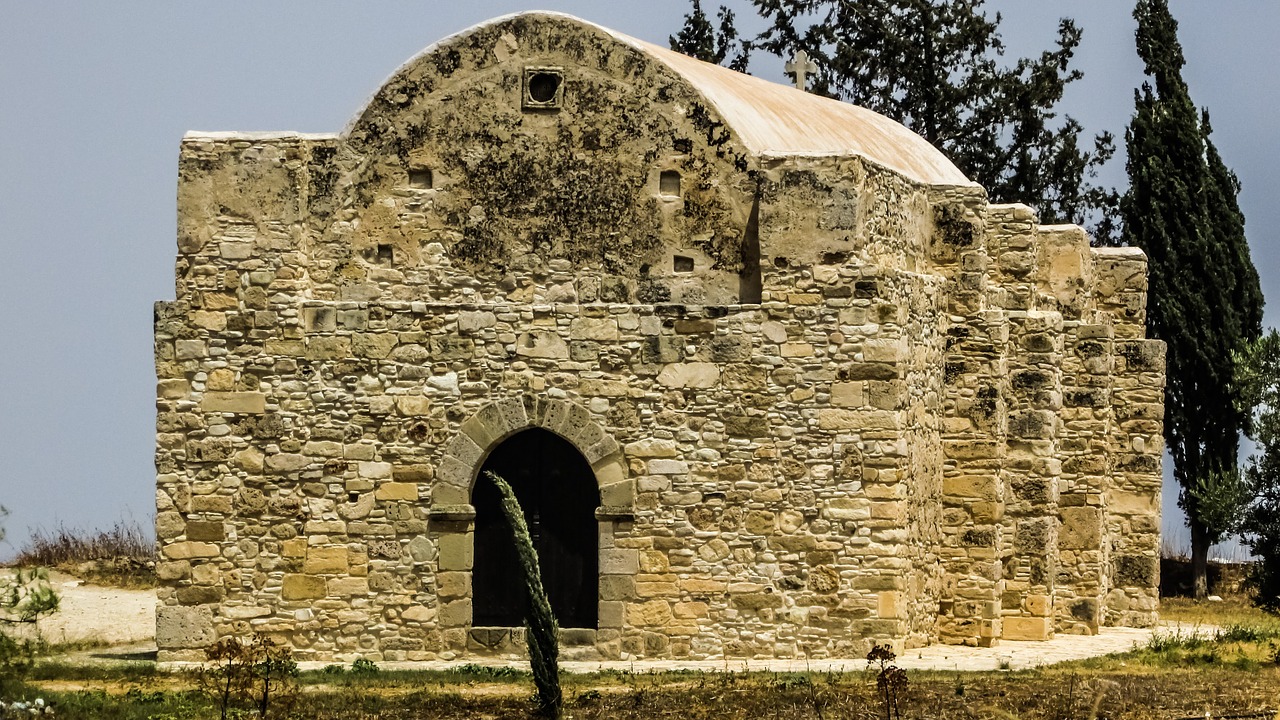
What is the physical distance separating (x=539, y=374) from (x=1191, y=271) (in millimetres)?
15340

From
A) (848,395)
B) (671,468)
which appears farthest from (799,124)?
(671,468)

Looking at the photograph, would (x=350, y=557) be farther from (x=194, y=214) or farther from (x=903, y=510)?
(x=903, y=510)

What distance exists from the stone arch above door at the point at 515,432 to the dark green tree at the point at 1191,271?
13.6 m

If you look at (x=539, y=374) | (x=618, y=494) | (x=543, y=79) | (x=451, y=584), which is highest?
(x=543, y=79)

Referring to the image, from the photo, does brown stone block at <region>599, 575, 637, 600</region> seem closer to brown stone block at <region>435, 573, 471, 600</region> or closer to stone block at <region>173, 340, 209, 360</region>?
brown stone block at <region>435, 573, 471, 600</region>

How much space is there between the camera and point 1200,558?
30.5 metres

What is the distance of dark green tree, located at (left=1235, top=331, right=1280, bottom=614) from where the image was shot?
19.8 metres

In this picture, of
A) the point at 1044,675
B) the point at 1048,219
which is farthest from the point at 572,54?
the point at 1048,219

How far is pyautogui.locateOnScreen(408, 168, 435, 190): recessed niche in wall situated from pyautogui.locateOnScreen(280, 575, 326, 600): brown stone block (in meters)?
3.70

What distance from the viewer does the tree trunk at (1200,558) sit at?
30.4 m

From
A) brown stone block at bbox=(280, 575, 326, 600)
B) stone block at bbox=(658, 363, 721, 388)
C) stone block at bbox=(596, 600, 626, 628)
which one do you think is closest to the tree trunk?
stone block at bbox=(658, 363, 721, 388)

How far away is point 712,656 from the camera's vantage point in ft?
61.1

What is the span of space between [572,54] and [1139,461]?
853cm

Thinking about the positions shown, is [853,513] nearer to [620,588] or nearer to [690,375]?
[690,375]
